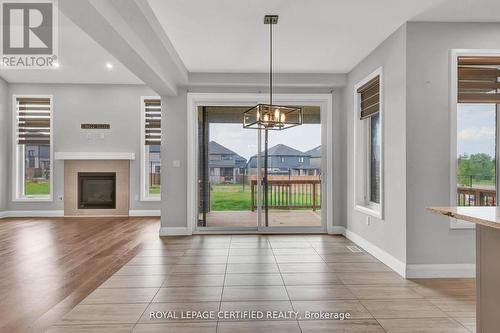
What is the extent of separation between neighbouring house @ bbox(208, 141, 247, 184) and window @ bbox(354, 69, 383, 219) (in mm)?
2074

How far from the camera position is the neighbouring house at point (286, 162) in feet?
19.4

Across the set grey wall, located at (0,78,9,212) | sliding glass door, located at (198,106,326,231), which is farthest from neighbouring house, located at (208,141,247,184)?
grey wall, located at (0,78,9,212)

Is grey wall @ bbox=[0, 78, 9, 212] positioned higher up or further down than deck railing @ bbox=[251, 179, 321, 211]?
higher up

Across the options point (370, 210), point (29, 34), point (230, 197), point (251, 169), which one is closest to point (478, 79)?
point (370, 210)

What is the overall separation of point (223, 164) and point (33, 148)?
4734 millimetres

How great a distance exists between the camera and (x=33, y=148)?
24.4 ft

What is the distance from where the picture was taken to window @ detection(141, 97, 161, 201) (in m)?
7.42

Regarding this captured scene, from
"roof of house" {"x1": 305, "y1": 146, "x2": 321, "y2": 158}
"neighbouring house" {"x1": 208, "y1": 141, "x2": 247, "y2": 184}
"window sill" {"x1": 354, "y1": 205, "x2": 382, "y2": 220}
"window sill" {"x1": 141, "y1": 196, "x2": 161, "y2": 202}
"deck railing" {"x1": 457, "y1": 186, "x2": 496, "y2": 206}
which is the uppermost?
"roof of house" {"x1": 305, "y1": 146, "x2": 321, "y2": 158}

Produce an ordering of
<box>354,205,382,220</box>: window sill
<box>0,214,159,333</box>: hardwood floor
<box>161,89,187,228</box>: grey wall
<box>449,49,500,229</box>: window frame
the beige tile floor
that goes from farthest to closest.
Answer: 1. <box>161,89,187,228</box>: grey wall
2. <box>354,205,382,220</box>: window sill
3. <box>449,49,500,229</box>: window frame
4. <box>0,214,159,333</box>: hardwood floor
5. the beige tile floor

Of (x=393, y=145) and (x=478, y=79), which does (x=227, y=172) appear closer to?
(x=393, y=145)

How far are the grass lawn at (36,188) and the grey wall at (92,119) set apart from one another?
0.86 feet

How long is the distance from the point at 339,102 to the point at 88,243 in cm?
473

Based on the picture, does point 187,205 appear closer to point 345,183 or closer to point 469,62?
point 345,183

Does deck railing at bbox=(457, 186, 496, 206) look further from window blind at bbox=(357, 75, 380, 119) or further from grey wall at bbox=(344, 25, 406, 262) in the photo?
window blind at bbox=(357, 75, 380, 119)
